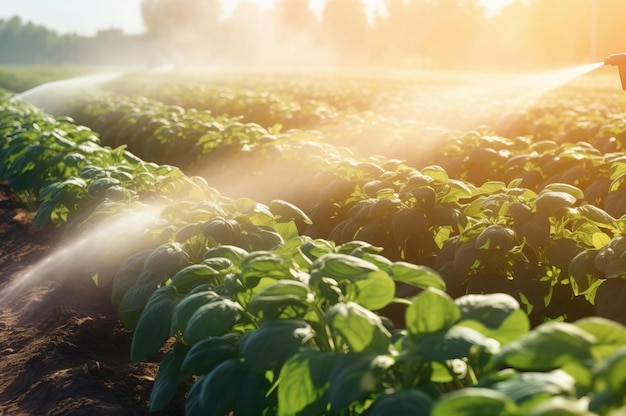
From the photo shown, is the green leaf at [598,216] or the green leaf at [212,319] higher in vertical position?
the green leaf at [212,319]

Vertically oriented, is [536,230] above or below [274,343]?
below

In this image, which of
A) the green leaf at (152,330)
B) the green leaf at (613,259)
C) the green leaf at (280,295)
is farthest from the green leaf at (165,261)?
the green leaf at (613,259)

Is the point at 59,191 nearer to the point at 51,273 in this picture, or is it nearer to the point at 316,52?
the point at 51,273

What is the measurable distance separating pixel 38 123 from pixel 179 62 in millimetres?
112857

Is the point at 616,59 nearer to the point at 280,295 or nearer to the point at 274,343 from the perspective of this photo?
the point at 280,295

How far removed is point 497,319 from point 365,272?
381mm

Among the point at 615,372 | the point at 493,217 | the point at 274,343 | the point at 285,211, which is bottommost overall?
the point at 493,217

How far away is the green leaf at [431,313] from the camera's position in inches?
62.1

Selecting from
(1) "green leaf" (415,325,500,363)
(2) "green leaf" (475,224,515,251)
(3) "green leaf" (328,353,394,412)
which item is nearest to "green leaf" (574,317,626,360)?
(1) "green leaf" (415,325,500,363)

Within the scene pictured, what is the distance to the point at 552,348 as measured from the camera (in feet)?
4.17

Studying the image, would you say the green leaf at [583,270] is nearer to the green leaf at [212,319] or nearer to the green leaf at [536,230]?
the green leaf at [536,230]

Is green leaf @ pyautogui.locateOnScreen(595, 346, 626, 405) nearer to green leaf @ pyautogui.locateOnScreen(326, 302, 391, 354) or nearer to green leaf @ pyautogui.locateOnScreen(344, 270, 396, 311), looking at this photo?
green leaf @ pyautogui.locateOnScreen(326, 302, 391, 354)

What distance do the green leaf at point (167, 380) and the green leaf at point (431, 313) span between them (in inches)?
41.1

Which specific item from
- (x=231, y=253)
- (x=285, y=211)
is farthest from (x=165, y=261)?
(x=285, y=211)
